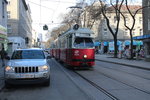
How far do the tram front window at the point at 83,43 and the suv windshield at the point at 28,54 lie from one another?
626 centimetres

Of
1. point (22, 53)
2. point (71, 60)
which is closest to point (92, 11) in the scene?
point (71, 60)

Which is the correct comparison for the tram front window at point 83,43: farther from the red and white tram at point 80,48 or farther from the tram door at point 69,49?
the tram door at point 69,49

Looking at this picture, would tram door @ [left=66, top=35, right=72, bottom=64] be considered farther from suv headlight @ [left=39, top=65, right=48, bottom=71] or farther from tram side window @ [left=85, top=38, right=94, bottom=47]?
suv headlight @ [left=39, top=65, right=48, bottom=71]

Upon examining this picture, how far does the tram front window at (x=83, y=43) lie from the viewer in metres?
17.7

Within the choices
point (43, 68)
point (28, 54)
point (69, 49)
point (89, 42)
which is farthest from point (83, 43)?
point (43, 68)

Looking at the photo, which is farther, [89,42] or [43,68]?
[89,42]

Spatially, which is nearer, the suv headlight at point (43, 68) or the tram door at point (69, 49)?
the suv headlight at point (43, 68)

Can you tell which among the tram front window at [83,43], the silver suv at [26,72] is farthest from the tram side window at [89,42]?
the silver suv at [26,72]

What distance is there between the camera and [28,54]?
1142 cm

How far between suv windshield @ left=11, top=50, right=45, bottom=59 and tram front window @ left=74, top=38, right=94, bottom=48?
6.26 meters

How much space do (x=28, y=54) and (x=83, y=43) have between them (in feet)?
23.1

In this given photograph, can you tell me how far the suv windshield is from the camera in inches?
442

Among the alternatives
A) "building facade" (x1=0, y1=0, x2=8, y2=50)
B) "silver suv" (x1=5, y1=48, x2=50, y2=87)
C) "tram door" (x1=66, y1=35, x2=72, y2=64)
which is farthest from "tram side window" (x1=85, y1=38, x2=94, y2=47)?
"building facade" (x1=0, y1=0, x2=8, y2=50)

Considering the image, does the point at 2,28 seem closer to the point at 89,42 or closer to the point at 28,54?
the point at 89,42
